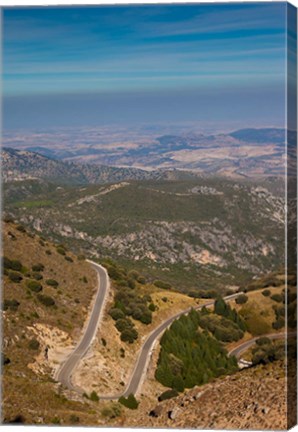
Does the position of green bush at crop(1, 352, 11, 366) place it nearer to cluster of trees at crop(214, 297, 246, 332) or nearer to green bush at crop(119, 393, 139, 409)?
green bush at crop(119, 393, 139, 409)

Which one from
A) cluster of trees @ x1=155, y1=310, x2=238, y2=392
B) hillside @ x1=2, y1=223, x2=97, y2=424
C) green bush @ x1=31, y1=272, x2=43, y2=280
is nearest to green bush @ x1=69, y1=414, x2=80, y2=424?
hillside @ x1=2, y1=223, x2=97, y2=424

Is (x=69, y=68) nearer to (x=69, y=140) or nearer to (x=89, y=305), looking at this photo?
(x=69, y=140)

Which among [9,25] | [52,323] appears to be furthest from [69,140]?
[52,323]

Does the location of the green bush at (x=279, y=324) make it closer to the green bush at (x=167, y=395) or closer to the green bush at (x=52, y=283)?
the green bush at (x=167, y=395)

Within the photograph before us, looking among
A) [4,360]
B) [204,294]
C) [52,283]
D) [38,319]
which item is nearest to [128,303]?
[52,283]

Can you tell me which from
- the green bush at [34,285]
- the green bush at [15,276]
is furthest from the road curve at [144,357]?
the green bush at [15,276]

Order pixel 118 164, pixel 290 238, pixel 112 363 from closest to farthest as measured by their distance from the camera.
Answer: pixel 290 238, pixel 112 363, pixel 118 164

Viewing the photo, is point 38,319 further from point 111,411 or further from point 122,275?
point 111,411
